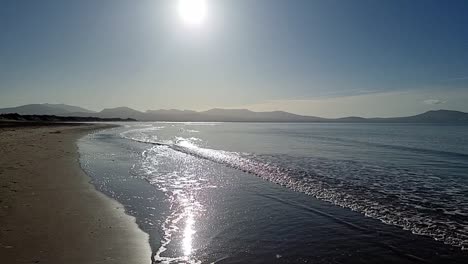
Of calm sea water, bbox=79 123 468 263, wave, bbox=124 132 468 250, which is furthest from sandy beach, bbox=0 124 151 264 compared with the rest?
wave, bbox=124 132 468 250

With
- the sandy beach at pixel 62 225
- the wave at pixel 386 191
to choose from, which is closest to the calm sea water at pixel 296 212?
the wave at pixel 386 191

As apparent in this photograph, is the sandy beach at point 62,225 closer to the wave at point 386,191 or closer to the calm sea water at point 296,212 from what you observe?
the calm sea water at point 296,212

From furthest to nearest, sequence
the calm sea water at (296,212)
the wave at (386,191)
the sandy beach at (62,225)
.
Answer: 1. the wave at (386,191)
2. the calm sea water at (296,212)
3. the sandy beach at (62,225)

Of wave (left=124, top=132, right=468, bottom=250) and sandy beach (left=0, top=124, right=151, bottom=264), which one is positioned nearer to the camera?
sandy beach (left=0, top=124, right=151, bottom=264)

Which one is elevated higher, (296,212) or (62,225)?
(62,225)

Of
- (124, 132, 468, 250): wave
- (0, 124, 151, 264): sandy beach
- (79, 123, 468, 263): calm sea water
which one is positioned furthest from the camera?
(124, 132, 468, 250): wave

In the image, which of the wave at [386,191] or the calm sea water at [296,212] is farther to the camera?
the wave at [386,191]

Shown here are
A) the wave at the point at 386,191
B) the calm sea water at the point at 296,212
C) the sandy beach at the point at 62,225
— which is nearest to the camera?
the sandy beach at the point at 62,225

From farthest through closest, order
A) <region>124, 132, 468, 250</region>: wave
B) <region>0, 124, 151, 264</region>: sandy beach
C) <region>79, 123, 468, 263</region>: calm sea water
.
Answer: <region>124, 132, 468, 250</region>: wave < <region>79, 123, 468, 263</region>: calm sea water < <region>0, 124, 151, 264</region>: sandy beach

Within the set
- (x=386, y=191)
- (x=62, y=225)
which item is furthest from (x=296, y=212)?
(x=62, y=225)

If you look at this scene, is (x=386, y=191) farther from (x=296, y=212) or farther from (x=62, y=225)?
(x=62, y=225)

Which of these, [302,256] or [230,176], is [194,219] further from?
[230,176]

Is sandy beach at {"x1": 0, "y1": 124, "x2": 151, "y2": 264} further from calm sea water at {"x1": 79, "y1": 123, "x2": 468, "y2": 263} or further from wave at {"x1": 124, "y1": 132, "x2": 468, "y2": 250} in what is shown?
wave at {"x1": 124, "y1": 132, "x2": 468, "y2": 250}

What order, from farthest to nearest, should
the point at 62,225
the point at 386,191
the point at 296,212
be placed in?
the point at 386,191 < the point at 296,212 < the point at 62,225
